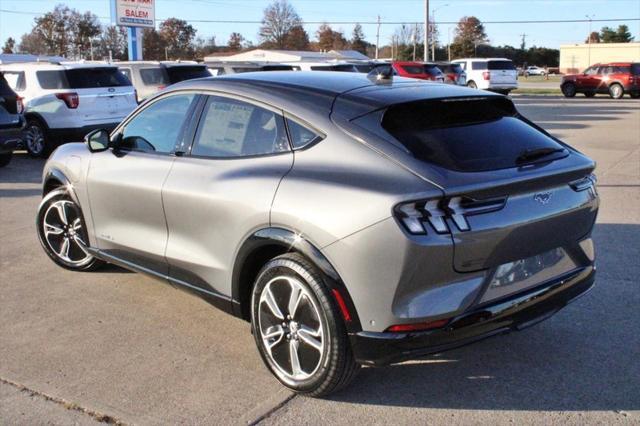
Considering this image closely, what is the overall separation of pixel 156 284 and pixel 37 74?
9056mm

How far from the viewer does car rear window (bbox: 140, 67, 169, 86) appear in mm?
15445

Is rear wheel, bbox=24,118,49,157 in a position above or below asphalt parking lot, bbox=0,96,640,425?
above

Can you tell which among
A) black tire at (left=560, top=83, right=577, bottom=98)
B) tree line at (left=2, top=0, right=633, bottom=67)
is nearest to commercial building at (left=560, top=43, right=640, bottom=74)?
tree line at (left=2, top=0, right=633, bottom=67)

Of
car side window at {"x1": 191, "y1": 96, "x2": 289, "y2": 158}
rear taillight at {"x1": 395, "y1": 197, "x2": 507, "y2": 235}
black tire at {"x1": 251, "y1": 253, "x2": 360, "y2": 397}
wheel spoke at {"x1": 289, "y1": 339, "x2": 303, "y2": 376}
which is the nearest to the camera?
rear taillight at {"x1": 395, "y1": 197, "x2": 507, "y2": 235}

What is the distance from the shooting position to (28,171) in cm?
1138

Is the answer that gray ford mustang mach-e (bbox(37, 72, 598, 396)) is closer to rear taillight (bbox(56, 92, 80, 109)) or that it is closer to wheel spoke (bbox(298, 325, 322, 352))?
wheel spoke (bbox(298, 325, 322, 352))

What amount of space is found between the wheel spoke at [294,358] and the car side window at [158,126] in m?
1.67

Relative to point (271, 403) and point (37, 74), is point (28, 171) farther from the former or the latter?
point (271, 403)

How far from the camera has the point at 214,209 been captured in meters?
3.91

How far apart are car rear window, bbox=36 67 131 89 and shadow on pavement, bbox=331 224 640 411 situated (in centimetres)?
1051

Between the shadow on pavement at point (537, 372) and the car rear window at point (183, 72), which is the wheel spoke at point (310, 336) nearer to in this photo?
the shadow on pavement at point (537, 372)

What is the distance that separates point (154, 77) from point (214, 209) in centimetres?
1258

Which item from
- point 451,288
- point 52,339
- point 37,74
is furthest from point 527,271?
point 37,74

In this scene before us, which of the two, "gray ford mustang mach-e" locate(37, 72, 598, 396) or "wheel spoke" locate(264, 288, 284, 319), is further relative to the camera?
"wheel spoke" locate(264, 288, 284, 319)
